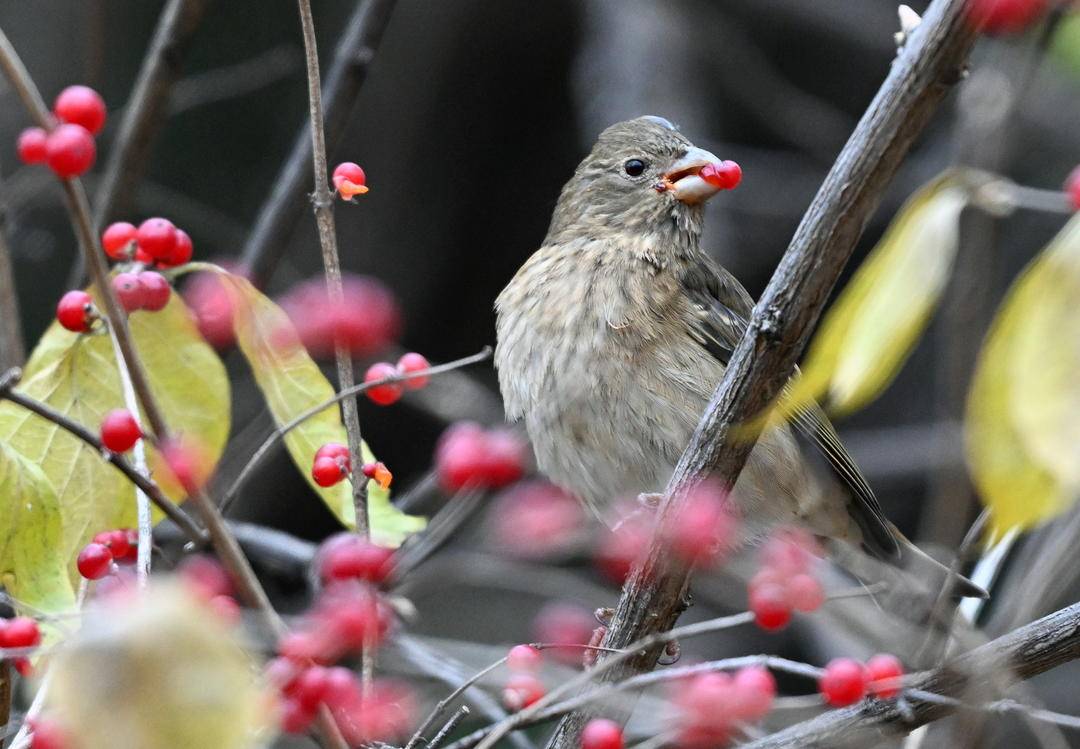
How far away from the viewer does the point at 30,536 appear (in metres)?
2.23

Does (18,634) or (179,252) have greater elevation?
(179,252)

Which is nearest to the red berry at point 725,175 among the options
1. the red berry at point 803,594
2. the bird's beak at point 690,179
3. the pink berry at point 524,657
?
the bird's beak at point 690,179

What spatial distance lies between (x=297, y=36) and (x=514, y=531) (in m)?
4.50

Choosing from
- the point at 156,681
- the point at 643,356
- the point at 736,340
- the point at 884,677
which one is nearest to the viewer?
the point at 156,681

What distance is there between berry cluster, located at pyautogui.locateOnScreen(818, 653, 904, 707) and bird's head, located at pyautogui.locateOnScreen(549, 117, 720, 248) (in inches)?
73.8

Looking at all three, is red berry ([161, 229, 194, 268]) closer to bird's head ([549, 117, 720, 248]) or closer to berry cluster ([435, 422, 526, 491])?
berry cluster ([435, 422, 526, 491])

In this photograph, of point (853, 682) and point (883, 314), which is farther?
point (853, 682)

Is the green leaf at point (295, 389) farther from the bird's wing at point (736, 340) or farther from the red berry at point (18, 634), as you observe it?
the bird's wing at point (736, 340)

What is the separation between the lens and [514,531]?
7.59 ft

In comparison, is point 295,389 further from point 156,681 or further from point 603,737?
point 156,681

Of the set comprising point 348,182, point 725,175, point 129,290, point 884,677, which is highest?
point 725,175

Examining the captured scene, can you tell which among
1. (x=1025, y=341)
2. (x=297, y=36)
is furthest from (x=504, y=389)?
(x=297, y=36)

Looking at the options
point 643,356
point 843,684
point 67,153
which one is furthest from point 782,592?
point 643,356

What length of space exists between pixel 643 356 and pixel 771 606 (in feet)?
5.04
